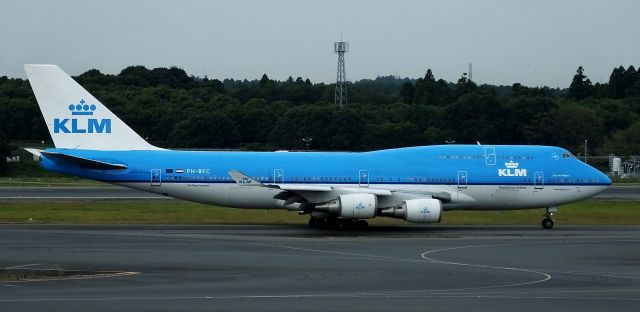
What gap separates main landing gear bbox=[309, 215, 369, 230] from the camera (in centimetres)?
4056

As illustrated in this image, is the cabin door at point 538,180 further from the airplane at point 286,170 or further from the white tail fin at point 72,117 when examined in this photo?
the white tail fin at point 72,117

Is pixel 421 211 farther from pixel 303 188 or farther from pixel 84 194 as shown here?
pixel 84 194

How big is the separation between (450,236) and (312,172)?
6.84 metres

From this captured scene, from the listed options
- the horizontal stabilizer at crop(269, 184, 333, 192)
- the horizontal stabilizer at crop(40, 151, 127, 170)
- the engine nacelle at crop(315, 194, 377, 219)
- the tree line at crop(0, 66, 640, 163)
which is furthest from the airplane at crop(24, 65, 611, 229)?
the tree line at crop(0, 66, 640, 163)

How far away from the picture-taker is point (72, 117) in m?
41.9

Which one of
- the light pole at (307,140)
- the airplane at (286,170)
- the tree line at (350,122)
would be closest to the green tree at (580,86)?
the tree line at (350,122)

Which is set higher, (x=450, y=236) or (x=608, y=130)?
(x=608, y=130)

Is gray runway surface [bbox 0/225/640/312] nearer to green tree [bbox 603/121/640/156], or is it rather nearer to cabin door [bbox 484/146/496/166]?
cabin door [bbox 484/146/496/166]

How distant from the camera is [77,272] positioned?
2536cm

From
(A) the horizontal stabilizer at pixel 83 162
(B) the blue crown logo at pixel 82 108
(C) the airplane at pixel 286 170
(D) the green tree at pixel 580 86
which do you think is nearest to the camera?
(A) the horizontal stabilizer at pixel 83 162

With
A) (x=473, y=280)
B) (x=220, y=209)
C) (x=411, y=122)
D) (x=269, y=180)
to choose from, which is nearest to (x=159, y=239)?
(x=269, y=180)

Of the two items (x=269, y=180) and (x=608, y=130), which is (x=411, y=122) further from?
(x=269, y=180)

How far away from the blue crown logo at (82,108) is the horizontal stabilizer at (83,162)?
2204mm

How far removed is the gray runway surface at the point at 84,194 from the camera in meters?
58.4
